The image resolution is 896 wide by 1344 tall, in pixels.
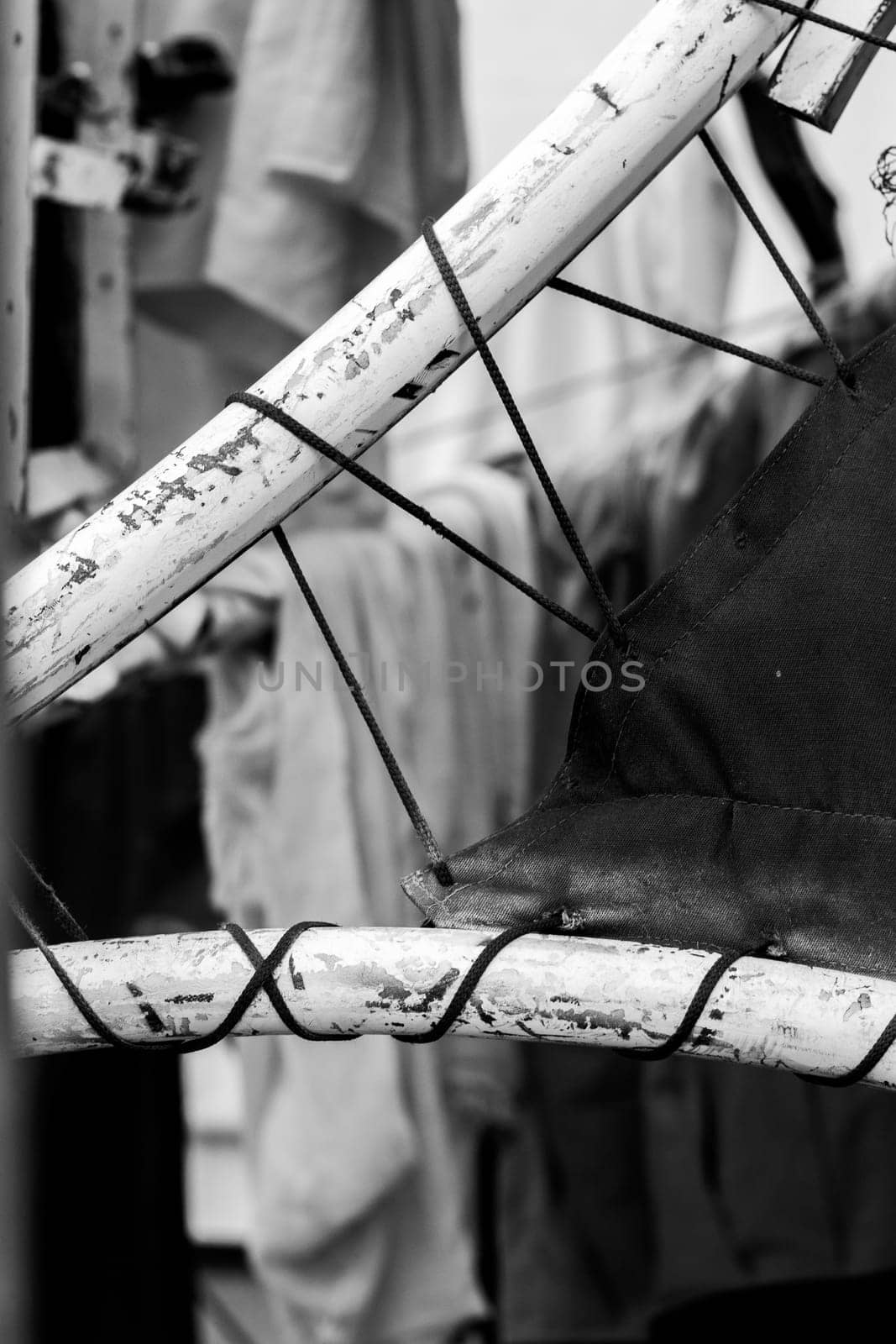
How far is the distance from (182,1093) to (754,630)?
0.78 m

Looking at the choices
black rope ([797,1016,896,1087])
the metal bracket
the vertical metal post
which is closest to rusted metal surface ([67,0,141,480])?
the metal bracket

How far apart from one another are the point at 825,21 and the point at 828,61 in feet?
0.08

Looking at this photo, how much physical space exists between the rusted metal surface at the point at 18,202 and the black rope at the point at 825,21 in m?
0.39

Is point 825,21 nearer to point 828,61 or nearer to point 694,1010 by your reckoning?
point 828,61

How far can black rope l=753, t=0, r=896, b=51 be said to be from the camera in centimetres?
49

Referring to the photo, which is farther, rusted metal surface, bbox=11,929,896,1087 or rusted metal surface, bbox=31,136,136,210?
rusted metal surface, bbox=31,136,136,210

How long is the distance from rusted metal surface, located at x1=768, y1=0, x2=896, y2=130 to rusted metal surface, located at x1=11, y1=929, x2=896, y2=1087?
321mm

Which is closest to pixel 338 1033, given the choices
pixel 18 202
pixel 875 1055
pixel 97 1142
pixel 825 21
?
pixel 875 1055

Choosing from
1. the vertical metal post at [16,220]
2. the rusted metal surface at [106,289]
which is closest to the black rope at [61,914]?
the vertical metal post at [16,220]

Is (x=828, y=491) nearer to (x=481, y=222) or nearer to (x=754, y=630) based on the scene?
(x=754, y=630)

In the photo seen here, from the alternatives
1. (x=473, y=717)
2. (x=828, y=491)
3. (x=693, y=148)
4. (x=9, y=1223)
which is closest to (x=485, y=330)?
(x=828, y=491)

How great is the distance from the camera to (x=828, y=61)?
1.71 feet

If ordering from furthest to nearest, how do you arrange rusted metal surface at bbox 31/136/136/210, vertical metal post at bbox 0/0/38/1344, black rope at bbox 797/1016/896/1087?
rusted metal surface at bbox 31/136/136/210 → vertical metal post at bbox 0/0/38/1344 → black rope at bbox 797/1016/896/1087

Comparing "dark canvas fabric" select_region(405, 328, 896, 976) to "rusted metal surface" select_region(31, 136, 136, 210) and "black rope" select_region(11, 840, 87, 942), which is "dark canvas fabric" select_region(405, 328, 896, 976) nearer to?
"black rope" select_region(11, 840, 87, 942)
